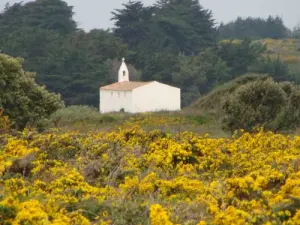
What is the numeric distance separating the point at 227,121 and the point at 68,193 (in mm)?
15663

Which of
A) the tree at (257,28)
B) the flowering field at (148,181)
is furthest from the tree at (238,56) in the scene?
the flowering field at (148,181)

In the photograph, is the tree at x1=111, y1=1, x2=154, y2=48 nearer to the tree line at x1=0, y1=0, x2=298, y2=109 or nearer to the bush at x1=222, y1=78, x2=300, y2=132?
the tree line at x1=0, y1=0, x2=298, y2=109

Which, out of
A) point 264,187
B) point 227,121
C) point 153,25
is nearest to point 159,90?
point 153,25

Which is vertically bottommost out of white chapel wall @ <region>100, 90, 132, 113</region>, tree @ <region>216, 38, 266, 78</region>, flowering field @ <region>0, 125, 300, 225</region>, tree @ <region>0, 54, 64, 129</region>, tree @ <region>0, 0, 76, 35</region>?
white chapel wall @ <region>100, 90, 132, 113</region>

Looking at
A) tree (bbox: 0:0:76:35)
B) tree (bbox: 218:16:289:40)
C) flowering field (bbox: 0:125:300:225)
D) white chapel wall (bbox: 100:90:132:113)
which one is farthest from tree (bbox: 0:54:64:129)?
tree (bbox: 218:16:289:40)

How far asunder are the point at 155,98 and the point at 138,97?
2.02 metres

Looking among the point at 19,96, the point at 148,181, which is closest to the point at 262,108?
the point at 19,96

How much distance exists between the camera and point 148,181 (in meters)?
8.71

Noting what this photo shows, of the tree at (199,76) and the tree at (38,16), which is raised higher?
the tree at (38,16)

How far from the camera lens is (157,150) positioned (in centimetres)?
A: 1155

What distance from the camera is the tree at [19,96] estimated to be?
19812 mm

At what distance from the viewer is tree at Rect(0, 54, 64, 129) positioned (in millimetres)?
19812

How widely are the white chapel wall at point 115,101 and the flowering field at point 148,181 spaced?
4610cm

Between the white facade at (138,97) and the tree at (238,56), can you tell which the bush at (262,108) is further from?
the tree at (238,56)
